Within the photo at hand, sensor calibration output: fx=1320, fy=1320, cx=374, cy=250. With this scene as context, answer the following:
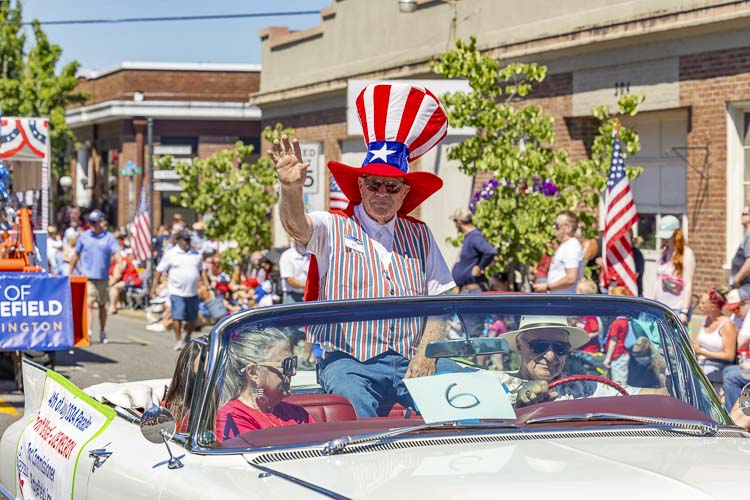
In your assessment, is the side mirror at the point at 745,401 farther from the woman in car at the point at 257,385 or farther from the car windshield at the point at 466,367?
the woman in car at the point at 257,385

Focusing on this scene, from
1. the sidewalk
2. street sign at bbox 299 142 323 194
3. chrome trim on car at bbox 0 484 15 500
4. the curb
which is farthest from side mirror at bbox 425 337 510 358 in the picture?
the curb

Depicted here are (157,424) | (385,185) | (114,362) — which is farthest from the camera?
(114,362)

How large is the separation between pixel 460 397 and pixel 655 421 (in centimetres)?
64

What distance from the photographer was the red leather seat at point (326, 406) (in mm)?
4293

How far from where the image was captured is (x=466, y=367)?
14.3 feet

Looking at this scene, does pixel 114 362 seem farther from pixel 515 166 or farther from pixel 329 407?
pixel 329 407

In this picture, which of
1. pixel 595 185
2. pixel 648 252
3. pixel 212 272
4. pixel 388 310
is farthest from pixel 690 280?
pixel 212 272

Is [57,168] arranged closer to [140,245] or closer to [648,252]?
[140,245]

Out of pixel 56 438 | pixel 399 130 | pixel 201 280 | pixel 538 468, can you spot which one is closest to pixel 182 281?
pixel 201 280

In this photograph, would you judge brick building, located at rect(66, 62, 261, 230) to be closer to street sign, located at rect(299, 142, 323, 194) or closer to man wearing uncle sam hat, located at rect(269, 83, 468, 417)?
street sign, located at rect(299, 142, 323, 194)

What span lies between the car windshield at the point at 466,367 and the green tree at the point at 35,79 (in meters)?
38.4

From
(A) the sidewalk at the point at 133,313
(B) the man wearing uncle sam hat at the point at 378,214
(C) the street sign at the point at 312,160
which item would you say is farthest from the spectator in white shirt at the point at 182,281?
(B) the man wearing uncle sam hat at the point at 378,214

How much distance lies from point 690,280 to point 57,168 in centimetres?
3680

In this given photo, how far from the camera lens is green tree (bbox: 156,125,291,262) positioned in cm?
2441
